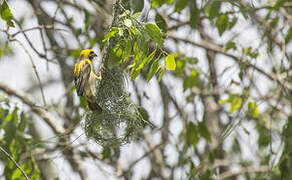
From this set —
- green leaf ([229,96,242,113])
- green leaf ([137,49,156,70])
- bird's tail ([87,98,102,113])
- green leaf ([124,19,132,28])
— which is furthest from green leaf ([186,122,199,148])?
green leaf ([124,19,132,28])

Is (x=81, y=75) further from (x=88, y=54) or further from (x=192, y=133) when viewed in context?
(x=192, y=133)

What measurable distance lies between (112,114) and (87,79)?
36cm

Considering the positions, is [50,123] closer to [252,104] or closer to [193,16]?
[252,104]

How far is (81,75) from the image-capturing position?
2936 mm

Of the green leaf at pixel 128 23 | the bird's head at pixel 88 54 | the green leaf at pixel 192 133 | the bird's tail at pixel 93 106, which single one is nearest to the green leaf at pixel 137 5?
the green leaf at pixel 128 23

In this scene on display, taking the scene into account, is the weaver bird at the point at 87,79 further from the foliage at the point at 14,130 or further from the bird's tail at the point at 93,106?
the foliage at the point at 14,130

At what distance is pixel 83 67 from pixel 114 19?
0.81 m

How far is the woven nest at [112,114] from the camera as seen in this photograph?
2.61m

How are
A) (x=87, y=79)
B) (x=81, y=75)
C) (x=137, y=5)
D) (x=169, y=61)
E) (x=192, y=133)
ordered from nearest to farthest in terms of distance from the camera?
(x=169, y=61), (x=137, y=5), (x=87, y=79), (x=81, y=75), (x=192, y=133)

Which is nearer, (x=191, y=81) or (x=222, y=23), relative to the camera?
(x=222, y=23)

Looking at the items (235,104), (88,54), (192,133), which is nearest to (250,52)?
(235,104)

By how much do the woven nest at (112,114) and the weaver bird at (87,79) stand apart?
0.13ft

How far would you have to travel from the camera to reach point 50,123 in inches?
149

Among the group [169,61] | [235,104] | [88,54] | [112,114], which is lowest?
[169,61]
